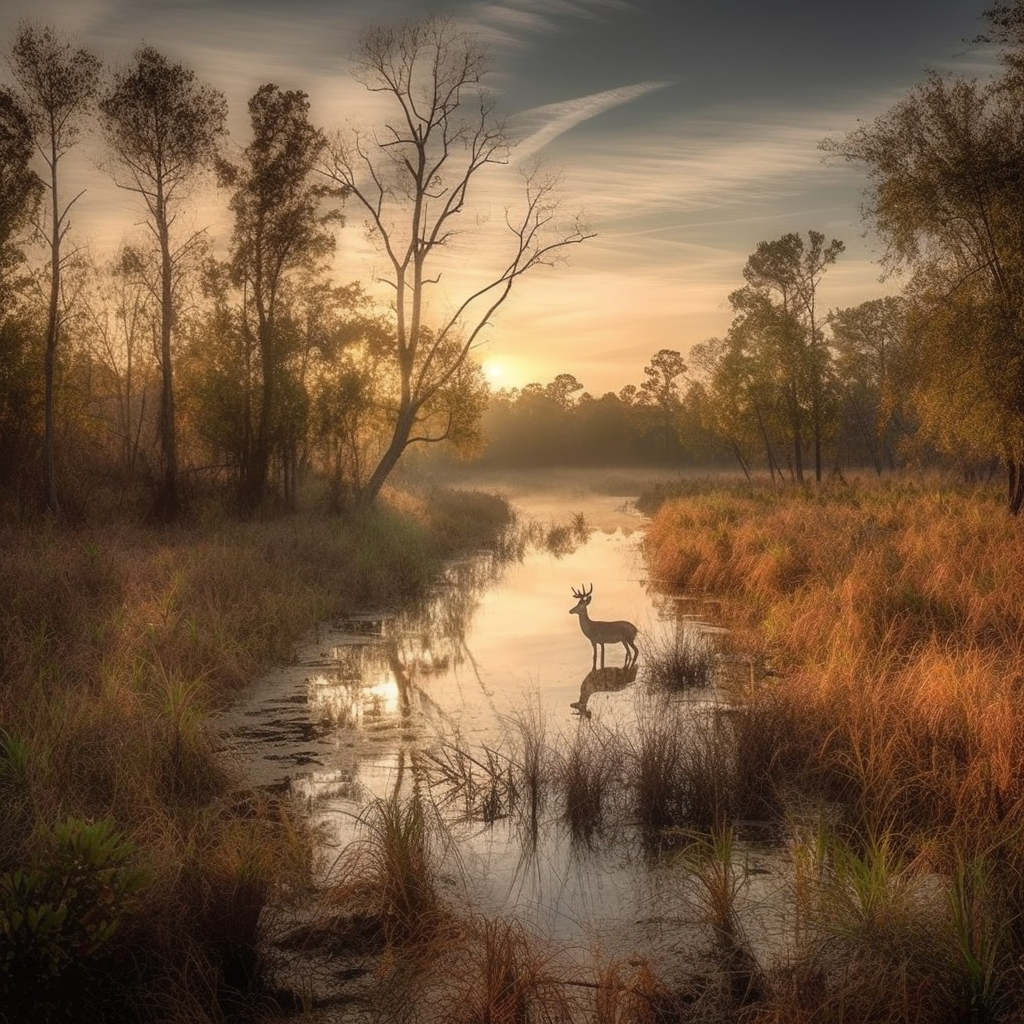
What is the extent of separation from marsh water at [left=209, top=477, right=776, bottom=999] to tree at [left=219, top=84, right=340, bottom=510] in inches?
286

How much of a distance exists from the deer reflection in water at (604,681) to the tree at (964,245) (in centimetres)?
944

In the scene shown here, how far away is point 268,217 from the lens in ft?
75.1

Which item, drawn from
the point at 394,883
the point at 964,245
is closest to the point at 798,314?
the point at 964,245

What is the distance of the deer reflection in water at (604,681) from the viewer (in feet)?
30.3

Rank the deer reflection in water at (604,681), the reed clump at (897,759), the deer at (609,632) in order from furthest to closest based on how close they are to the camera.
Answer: the deer at (609,632), the deer reflection in water at (604,681), the reed clump at (897,759)

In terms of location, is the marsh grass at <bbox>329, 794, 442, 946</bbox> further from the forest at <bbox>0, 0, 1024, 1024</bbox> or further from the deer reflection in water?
the deer reflection in water

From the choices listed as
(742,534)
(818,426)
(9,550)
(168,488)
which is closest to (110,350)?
(168,488)

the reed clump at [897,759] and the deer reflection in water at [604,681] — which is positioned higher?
the reed clump at [897,759]

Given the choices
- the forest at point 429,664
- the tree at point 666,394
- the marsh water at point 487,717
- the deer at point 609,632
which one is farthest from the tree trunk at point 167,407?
the tree at point 666,394

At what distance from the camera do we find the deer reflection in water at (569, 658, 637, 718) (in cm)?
924

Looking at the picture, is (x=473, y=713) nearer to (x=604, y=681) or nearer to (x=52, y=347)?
(x=604, y=681)

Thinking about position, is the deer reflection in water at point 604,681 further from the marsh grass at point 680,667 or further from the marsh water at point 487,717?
the marsh grass at point 680,667

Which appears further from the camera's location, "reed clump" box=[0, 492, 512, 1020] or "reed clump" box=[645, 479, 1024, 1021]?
"reed clump" box=[0, 492, 512, 1020]

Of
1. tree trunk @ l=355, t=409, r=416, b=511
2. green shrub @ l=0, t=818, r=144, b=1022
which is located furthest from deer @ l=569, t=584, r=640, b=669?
tree trunk @ l=355, t=409, r=416, b=511
